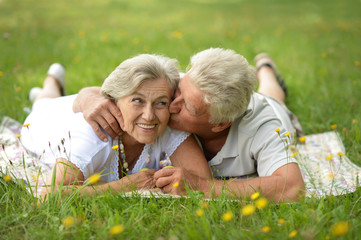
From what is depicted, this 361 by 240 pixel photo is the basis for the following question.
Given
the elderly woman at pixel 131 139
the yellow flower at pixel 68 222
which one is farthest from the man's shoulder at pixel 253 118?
the yellow flower at pixel 68 222

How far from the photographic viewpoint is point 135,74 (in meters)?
2.74

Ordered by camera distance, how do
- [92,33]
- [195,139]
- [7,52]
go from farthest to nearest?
[92,33] < [7,52] < [195,139]

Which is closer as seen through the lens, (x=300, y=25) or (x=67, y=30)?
(x=67, y=30)

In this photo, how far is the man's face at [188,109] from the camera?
284cm

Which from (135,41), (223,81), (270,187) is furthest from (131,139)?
(135,41)

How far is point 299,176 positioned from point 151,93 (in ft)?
4.27

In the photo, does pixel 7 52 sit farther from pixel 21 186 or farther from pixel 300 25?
pixel 300 25

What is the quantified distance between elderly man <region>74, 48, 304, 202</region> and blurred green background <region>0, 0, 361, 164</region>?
41.0 inches

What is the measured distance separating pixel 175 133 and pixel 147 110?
1.54ft

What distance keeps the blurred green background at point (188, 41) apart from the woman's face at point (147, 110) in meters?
1.14

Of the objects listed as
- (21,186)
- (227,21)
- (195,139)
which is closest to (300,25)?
(227,21)

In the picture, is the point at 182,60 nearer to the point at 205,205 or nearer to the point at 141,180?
the point at 141,180

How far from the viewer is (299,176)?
278 centimetres

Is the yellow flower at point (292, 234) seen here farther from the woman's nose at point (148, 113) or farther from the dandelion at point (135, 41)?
the dandelion at point (135, 41)
